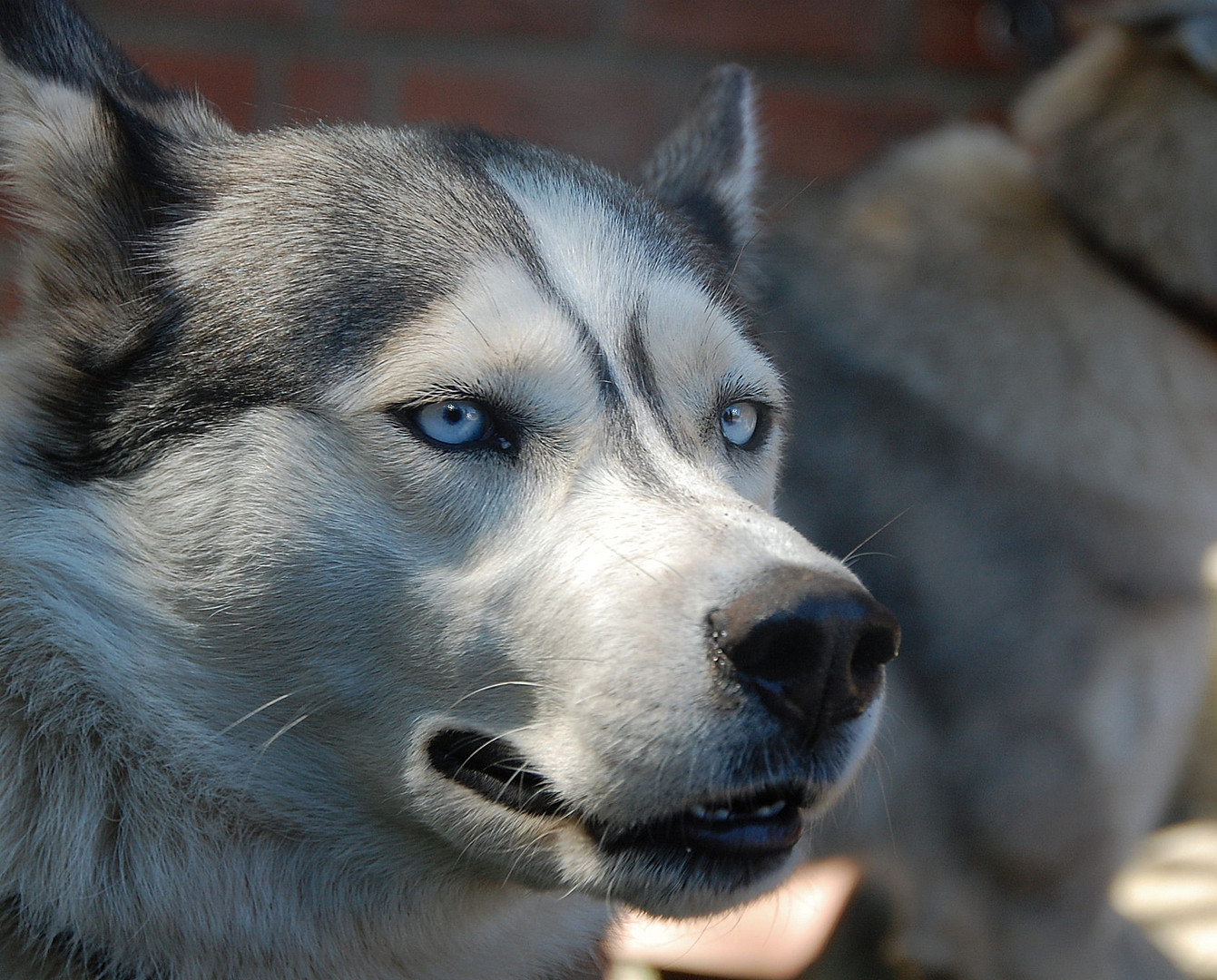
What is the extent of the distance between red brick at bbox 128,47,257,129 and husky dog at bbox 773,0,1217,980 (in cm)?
149

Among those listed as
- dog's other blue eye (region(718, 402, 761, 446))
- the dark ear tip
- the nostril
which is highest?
the dark ear tip

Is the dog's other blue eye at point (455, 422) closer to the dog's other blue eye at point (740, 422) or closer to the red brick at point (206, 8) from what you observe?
the dog's other blue eye at point (740, 422)

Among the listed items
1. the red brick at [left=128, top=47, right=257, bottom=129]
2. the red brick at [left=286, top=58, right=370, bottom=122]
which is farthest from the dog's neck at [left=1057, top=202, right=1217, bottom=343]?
the red brick at [left=128, top=47, right=257, bottom=129]

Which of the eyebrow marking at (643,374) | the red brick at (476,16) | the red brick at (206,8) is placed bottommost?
the red brick at (206,8)

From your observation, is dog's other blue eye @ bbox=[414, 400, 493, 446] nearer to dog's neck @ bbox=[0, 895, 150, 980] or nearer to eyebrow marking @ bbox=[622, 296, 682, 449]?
eyebrow marking @ bbox=[622, 296, 682, 449]

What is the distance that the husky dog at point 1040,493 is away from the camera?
2.48 meters

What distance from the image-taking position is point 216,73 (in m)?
3.02

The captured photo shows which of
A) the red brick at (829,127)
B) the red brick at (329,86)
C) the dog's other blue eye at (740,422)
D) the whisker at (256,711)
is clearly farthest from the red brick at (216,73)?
the whisker at (256,711)

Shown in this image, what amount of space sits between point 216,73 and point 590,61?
960 millimetres

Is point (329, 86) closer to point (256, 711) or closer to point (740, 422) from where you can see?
point (740, 422)

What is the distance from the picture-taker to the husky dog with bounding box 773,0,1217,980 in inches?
97.7

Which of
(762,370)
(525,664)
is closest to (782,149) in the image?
(762,370)

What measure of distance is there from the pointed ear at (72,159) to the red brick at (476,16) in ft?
5.86

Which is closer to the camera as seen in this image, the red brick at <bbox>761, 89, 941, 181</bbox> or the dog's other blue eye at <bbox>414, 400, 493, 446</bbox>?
the dog's other blue eye at <bbox>414, 400, 493, 446</bbox>
